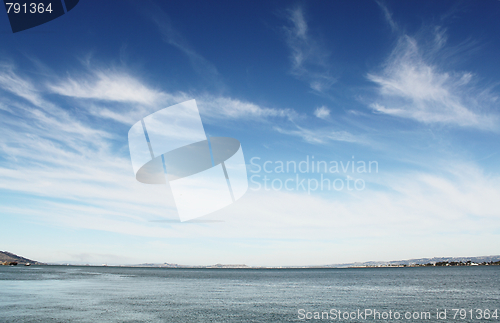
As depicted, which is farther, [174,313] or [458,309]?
[458,309]

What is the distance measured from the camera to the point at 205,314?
25.1m

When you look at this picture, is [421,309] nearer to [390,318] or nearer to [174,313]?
[390,318]

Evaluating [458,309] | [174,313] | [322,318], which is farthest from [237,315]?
[458,309]

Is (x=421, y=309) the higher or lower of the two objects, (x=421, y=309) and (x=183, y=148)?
the lower

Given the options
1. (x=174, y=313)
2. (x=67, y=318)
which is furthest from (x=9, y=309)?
(x=174, y=313)

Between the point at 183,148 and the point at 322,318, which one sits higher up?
the point at 183,148

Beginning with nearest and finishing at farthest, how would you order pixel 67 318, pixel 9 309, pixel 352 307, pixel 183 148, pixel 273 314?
pixel 183 148, pixel 67 318, pixel 9 309, pixel 273 314, pixel 352 307

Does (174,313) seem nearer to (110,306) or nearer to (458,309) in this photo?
(110,306)

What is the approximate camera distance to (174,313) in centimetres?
2539

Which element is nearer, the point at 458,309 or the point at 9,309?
the point at 9,309

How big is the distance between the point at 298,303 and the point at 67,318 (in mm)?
21594

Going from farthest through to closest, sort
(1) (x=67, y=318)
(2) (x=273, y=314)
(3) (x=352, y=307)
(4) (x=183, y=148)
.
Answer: (3) (x=352, y=307) < (2) (x=273, y=314) < (1) (x=67, y=318) < (4) (x=183, y=148)

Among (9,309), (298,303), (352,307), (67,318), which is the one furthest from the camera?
(298,303)

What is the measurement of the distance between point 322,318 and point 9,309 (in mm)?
24794
